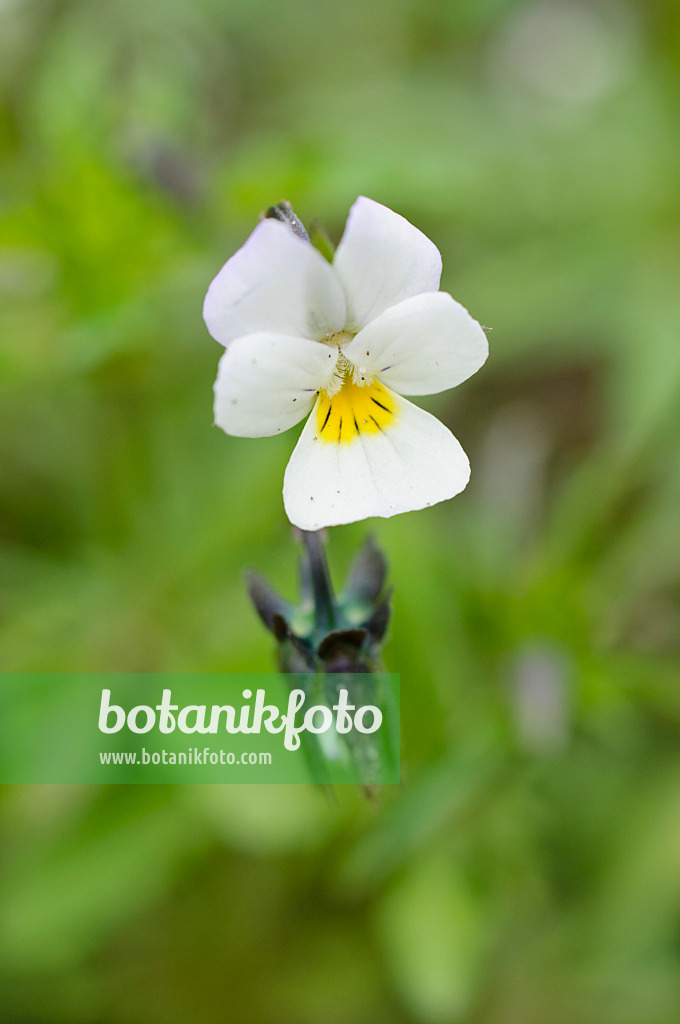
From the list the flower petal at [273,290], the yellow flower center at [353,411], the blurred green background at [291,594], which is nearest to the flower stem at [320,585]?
the yellow flower center at [353,411]

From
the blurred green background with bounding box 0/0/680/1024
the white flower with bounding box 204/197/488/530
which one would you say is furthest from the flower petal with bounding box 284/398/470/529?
the blurred green background with bounding box 0/0/680/1024

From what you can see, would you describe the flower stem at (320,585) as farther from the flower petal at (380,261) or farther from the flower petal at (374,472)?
the flower petal at (380,261)

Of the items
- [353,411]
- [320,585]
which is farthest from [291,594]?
[353,411]

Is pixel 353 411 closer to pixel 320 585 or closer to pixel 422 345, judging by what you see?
pixel 422 345

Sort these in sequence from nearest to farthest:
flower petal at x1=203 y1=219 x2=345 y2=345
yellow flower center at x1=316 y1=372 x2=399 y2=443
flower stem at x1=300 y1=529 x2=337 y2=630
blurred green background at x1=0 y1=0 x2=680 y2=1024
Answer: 1. flower petal at x1=203 y1=219 x2=345 y2=345
2. yellow flower center at x1=316 y1=372 x2=399 y2=443
3. flower stem at x1=300 y1=529 x2=337 y2=630
4. blurred green background at x1=0 y1=0 x2=680 y2=1024

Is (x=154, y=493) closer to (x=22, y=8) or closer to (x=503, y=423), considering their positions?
(x=503, y=423)

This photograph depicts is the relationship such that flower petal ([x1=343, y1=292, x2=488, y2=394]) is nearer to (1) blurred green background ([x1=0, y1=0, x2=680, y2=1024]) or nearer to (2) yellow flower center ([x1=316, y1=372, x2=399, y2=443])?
(2) yellow flower center ([x1=316, y1=372, x2=399, y2=443])

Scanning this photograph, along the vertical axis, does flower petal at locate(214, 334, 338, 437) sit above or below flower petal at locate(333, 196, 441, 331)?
below
